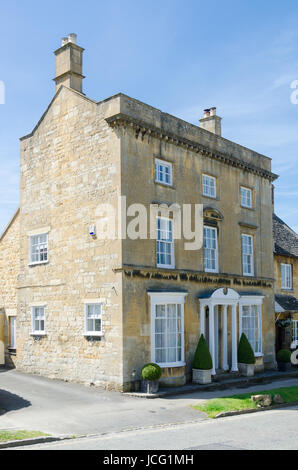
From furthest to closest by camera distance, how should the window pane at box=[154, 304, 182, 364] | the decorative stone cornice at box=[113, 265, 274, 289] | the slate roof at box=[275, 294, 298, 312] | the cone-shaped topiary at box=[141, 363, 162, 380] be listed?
the slate roof at box=[275, 294, 298, 312] < the window pane at box=[154, 304, 182, 364] < the decorative stone cornice at box=[113, 265, 274, 289] < the cone-shaped topiary at box=[141, 363, 162, 380]

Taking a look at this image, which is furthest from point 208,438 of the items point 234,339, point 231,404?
point 234,339

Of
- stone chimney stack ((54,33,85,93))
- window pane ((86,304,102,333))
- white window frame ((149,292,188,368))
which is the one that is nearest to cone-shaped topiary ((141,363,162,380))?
white window frame ((149,292,188,368))

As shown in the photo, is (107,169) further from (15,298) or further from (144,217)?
(15,298)

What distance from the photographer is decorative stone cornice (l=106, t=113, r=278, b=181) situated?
19469mm

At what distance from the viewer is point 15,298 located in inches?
989

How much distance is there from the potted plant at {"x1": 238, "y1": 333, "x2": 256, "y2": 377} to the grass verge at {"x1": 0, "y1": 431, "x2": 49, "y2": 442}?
13.1 metres

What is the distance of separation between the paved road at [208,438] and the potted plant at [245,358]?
343 inches

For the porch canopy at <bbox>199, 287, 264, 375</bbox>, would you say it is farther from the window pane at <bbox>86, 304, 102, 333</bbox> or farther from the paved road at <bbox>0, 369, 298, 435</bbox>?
the window pane at <bbox>86, 304, 102, 333</bbox>

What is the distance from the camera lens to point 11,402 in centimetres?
1648

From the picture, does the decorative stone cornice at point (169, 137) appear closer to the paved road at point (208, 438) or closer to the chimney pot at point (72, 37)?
the chimney pot at point (72, 37)

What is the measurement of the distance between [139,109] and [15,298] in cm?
1108

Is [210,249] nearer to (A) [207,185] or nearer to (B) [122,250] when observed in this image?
(A) [207,185]

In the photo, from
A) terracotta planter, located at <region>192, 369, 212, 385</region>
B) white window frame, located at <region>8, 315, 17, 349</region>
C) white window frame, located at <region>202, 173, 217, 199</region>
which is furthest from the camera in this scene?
white window frame, located at <region>8, 315, 17, 349</region>
